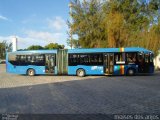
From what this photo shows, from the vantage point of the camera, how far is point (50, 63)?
1142 inches

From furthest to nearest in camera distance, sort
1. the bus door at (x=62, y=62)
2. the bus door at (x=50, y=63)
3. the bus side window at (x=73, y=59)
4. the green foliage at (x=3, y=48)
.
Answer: the green foliage at (x=3, y=48)
the bus door at (x=50, y=63)
the bus door at (x=62, y=62)
the bus side window at (x=73, y=59)

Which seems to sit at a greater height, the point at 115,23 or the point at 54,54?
the point at 115,23

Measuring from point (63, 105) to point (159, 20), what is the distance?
31436 mm

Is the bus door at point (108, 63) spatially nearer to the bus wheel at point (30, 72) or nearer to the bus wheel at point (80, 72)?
the bus wheel at point (80, 72)

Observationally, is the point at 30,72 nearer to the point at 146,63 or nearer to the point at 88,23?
the point at 146,63

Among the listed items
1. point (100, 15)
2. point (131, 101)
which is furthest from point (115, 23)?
point (131, 101)

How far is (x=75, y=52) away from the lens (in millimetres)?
28219

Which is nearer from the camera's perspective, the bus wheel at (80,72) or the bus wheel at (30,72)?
the bus wheel at (80,72)

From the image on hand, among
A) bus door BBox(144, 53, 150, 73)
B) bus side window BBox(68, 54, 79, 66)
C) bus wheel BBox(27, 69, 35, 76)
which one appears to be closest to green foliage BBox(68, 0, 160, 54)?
bus door BBox(144, 53, 150, 73)

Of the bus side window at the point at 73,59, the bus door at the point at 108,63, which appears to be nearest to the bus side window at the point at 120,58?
the bus door at the point at 108,63

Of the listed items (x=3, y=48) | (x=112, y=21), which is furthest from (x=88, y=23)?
(x=3, y=48)

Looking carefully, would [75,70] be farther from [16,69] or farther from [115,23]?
[115,23]

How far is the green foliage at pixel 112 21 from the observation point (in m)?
38.7

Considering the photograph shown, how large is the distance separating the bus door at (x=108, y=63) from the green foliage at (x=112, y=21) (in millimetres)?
10971
